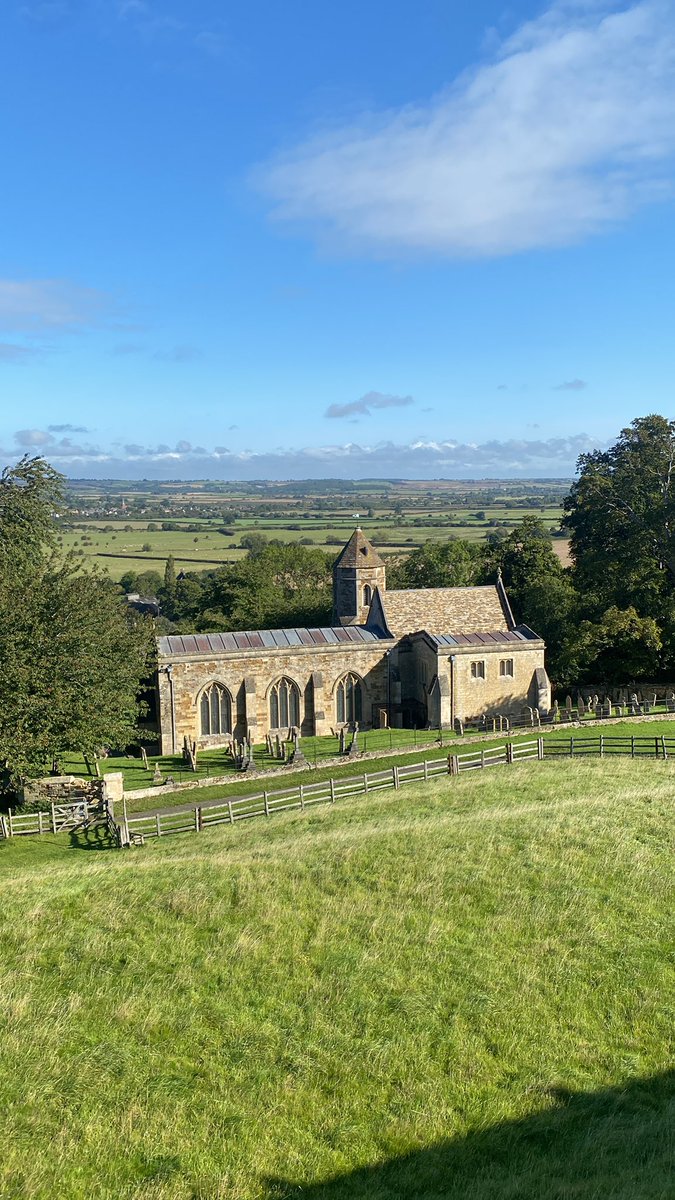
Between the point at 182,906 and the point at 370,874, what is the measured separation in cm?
437

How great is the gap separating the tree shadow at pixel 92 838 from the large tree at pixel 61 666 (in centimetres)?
257

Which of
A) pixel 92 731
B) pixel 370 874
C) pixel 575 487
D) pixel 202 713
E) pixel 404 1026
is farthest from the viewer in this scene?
pixel 575 487

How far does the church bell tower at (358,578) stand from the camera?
48625 mm

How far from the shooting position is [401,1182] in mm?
10203

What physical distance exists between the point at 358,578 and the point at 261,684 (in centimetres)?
1091

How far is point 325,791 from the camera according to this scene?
1131 inches

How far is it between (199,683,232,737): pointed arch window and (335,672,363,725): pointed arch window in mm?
5803

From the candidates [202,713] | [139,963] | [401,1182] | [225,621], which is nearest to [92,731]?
[202,713]

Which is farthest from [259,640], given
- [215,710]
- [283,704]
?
[215,710]

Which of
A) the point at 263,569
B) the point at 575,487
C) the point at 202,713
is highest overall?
the point at 575,487

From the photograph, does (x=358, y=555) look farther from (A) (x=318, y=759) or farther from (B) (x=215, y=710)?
(A) (x=318, y=759)

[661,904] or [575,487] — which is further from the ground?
[575,487]

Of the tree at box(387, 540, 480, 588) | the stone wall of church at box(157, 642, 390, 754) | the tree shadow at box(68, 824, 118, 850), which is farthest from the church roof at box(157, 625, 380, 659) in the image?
the tree at box(387, 540, 480, 588)

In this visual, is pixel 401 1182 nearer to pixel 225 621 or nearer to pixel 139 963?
pixel 139 963
